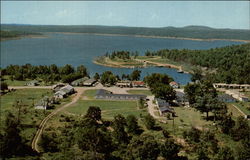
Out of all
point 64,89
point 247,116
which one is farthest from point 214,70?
point 64,89

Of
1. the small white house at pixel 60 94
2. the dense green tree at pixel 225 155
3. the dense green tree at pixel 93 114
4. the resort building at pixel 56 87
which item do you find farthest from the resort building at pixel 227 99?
the resort building at pixel 56 87

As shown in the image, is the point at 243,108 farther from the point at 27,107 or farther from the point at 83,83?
the point at 27,107

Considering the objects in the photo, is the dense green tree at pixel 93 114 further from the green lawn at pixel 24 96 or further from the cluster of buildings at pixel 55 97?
the green lawn at pixel 24 96

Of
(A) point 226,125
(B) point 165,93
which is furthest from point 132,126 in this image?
(B) point 165,93

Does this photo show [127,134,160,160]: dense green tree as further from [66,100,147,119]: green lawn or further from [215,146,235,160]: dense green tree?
[66,100,147,119]: green lawn

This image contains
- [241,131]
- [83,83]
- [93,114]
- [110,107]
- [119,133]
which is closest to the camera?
[119,133]

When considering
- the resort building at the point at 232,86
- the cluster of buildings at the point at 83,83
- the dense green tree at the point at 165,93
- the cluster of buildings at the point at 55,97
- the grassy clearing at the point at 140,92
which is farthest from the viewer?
the cluster of buildings at the point at 83,83
